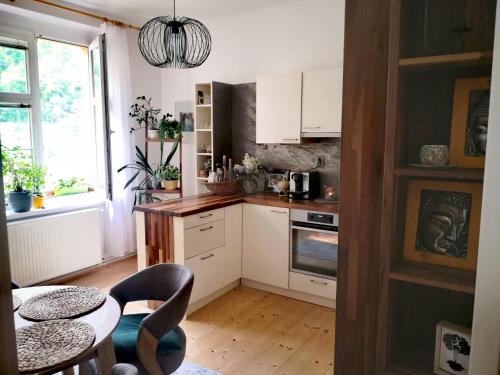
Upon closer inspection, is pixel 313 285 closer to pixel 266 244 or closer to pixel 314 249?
pixel 314 249

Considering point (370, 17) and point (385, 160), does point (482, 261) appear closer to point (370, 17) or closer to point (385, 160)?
point (385, 160)

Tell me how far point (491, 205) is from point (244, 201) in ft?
9.33

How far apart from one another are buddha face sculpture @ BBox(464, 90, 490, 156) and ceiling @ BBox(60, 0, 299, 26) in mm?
3196

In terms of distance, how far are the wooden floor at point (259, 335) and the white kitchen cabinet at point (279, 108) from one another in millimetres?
1560

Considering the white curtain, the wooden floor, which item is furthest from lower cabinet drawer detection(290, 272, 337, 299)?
the white curtain

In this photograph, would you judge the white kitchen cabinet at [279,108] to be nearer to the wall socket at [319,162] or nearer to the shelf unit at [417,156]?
the wall socket at [319,162]

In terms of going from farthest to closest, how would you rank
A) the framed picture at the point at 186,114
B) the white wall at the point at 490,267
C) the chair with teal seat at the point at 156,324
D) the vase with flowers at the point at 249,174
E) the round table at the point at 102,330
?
the framed picture at the point at 186,114 < the vase with flowers at the point at 249,174 < the chair with teal seat at the point at 156,324 < the round table at the point at 102,330 < the white wall at the point at 490,267

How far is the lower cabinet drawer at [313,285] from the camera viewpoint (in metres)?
3.29

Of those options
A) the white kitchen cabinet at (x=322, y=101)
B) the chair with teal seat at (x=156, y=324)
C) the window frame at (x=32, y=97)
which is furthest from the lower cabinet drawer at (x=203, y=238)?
the window frame at (x=32, y=97)

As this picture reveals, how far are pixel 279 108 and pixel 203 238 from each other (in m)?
1.44

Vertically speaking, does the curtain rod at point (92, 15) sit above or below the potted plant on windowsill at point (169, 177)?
above

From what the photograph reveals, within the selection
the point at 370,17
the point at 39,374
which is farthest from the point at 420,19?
the point at 39,374

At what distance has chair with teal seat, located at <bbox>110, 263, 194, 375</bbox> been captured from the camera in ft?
5.68

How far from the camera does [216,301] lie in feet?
11.5
